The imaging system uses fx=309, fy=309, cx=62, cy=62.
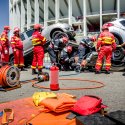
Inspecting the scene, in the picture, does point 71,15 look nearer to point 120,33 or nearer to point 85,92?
point 120,33

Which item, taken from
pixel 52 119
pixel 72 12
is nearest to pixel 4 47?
pixel 52 119

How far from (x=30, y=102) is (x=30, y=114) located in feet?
2.51

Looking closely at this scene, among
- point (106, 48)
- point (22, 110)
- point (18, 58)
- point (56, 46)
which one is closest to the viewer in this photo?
point (22, 110)

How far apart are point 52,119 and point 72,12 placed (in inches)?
1790

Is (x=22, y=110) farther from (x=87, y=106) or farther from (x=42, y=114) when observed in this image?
(x=87, y=106)

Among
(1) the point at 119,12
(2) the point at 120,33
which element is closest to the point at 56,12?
(1) the point at 119,12

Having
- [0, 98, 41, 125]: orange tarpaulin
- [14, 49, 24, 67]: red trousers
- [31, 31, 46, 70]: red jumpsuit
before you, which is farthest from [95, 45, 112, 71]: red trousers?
[0, 98, 41, 125]: orange tarpaulin

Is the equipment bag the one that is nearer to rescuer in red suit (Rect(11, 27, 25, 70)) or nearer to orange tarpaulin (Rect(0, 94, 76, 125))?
orange tarpaulin (Rect(0, 94, 76, 125))

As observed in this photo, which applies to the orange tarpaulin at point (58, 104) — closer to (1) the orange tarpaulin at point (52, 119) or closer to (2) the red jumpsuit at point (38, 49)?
(1) the orange tarpaulin at point (52, 119)

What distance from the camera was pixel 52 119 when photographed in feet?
14.0

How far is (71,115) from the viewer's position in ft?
14.2

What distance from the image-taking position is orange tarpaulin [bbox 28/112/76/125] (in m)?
4.11

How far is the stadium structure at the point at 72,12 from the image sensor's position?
147 ft

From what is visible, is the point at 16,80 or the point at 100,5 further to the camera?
the point at 100,5
